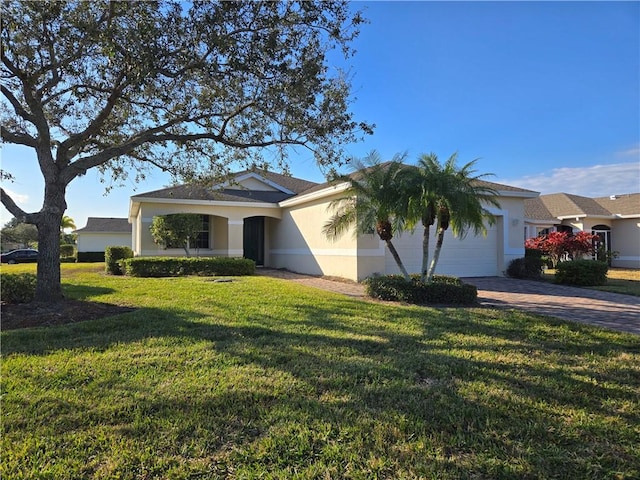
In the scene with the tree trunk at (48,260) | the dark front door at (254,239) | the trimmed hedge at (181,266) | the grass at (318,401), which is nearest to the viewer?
the grass at (318,401)

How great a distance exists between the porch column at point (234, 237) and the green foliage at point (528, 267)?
1234 cm

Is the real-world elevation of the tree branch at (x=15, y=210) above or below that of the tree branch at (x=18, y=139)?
below

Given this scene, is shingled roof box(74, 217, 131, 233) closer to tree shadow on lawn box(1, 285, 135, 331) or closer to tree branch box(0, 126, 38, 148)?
tree branch box(0, 126, 38, 148)

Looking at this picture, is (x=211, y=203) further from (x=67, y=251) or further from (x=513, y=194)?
(x=67, y=251)

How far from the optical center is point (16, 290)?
857cm

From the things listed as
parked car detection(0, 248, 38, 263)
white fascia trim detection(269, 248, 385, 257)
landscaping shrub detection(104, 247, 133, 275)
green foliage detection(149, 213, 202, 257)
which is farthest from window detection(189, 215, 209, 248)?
parked car detection(0, 248, 38, 263)

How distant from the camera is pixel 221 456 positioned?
2947 millimetres

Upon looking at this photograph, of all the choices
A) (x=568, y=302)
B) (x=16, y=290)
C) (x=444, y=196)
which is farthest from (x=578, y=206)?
(x=16, y=290)

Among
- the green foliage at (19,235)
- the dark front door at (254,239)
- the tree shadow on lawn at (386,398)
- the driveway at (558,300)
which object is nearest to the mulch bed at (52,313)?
the tree shadow on lawn at (386,398)

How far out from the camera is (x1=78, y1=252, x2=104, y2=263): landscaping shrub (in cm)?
3247

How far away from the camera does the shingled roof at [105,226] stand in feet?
121

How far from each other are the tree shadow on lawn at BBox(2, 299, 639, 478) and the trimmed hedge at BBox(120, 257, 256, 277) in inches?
351

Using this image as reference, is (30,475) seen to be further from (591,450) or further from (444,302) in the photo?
(444,302)

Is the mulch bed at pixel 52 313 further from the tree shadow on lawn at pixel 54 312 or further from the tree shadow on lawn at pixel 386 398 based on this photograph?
the tree shadow on lawn at pixel 386 398
